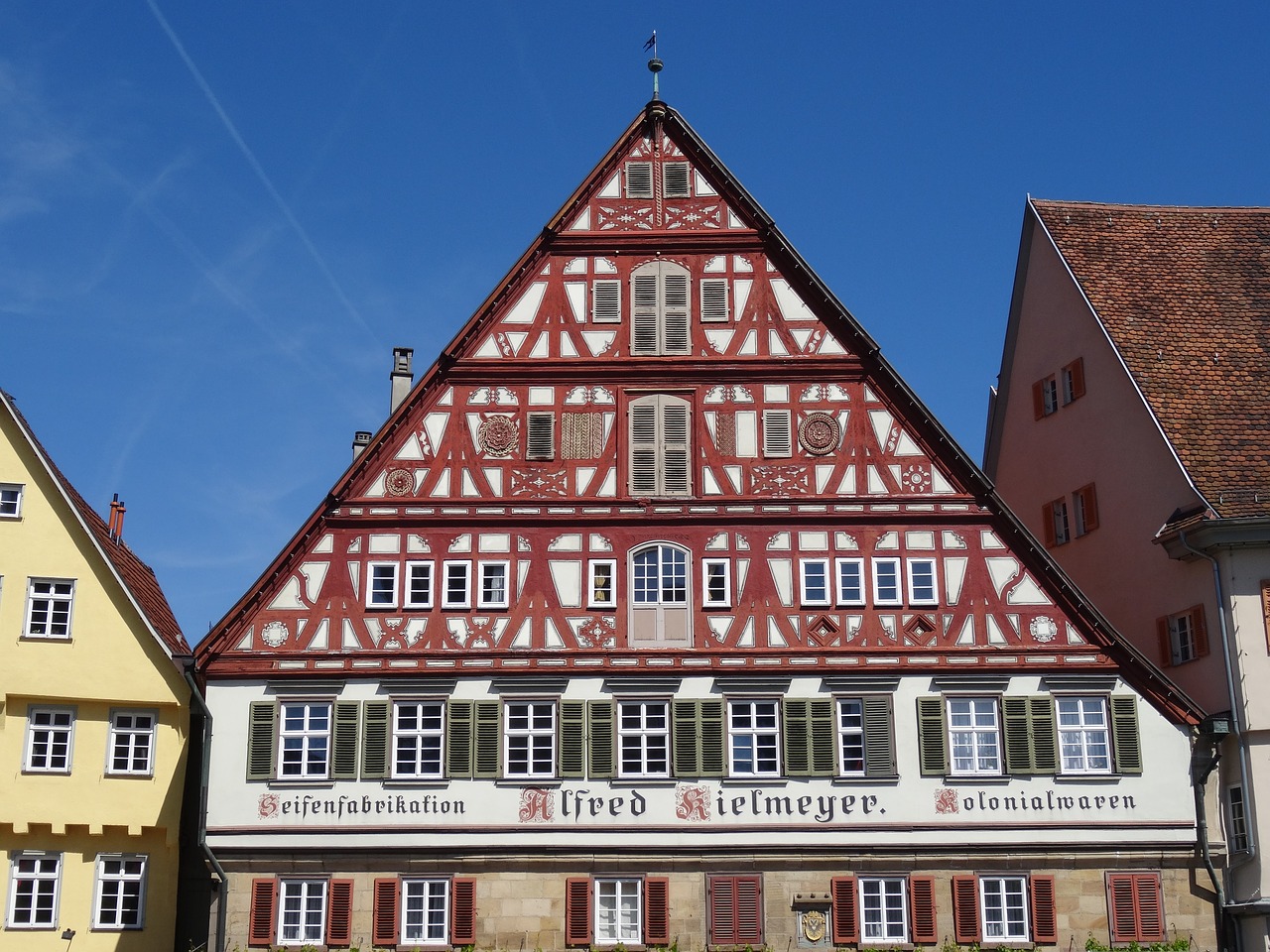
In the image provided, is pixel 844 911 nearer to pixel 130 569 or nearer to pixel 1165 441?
pixel 1165 441

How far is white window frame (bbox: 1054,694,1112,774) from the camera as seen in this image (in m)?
26.2

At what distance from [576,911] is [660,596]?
5102 millimetres

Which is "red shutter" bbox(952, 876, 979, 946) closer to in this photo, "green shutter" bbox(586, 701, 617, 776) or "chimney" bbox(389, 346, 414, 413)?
"green shutter" bbox(586, 701, 617, 776)

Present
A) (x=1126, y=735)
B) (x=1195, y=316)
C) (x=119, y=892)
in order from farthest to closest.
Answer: (x=1195, y=316), (x=1126, y=735), (x=119, y=892)

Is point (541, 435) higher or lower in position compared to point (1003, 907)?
higher

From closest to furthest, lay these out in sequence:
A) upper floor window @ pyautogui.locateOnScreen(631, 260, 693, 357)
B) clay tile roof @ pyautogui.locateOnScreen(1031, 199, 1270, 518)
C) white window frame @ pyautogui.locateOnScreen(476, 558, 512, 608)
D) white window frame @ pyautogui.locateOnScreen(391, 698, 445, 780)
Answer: white window frame @ pyautogui.locateOnScreen(391, 698, 445, 780) < white window frame @ pyautogui.locateOnScreen(476, 558, 512, 608) < clay tile roof @ pyautogui.locateOnScreen(1031, 199, 1270, 518) < upper floor window @ pyautogui.locateOnScreen(631, 260, 693, 357)

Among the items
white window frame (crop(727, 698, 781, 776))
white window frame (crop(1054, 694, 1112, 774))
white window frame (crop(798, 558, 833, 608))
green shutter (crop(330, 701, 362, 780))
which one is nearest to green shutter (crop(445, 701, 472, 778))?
green shutter (crop(330, 701, 362, 780))

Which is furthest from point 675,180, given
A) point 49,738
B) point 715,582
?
point 49,738

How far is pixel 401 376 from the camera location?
3094 centimetres

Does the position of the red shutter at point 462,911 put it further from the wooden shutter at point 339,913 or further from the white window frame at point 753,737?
the white window frame at point 753,737

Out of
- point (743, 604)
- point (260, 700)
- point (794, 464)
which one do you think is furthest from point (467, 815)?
point (794, 464)

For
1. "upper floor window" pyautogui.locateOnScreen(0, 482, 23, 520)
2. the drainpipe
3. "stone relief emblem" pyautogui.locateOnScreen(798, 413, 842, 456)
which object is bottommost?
the drainpipe

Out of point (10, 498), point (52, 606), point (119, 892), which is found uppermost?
Answer: point (10, 498)

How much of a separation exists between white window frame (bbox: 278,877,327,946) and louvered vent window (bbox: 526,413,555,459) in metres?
7.60
